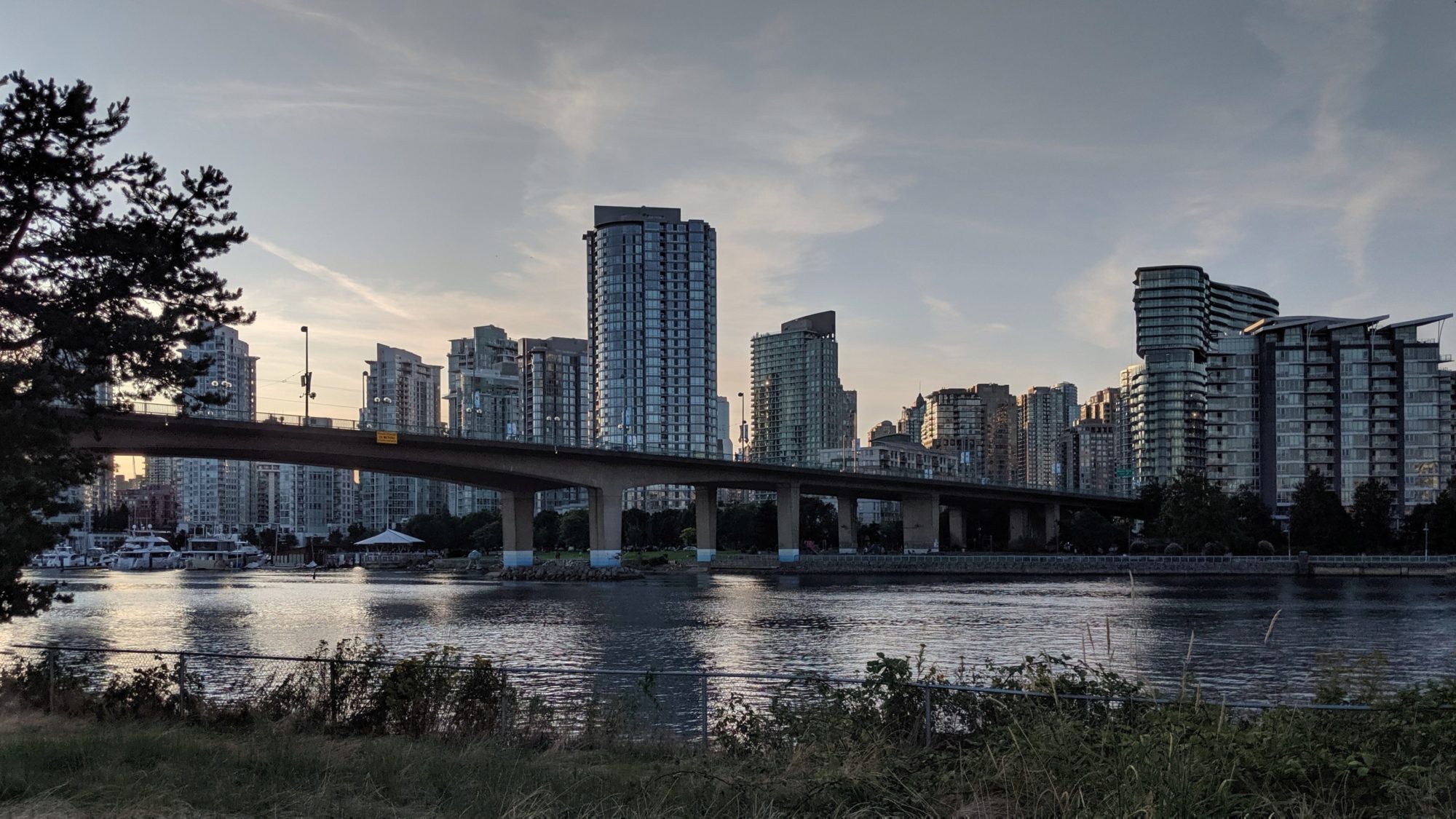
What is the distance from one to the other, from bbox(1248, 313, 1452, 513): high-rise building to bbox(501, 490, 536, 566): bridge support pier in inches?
4520

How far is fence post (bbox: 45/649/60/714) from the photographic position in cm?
1986

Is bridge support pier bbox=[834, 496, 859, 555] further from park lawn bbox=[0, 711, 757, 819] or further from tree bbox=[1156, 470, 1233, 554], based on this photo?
park lawn bbox=[0, 711, 757, 819]

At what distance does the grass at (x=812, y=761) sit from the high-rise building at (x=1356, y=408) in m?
172

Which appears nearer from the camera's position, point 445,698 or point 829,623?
point 445,698

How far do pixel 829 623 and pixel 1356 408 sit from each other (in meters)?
A: 152

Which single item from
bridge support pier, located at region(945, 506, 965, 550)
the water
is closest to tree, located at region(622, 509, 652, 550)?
bridge support pier, located at region(945, 506, 965, 550)

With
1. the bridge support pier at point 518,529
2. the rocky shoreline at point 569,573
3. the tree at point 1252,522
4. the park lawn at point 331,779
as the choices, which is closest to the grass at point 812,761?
the park lawn at point 331,779

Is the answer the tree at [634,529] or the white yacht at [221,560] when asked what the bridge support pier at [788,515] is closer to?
the tree at [634,529]

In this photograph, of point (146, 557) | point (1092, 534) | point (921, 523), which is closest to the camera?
point (921, 523)

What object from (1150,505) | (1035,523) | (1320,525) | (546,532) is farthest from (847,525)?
(1320,525)

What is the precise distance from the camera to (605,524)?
374ft

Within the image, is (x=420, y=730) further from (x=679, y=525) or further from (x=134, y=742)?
(x=679, y=525)

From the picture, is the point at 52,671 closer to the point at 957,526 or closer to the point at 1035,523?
the point at 957,526

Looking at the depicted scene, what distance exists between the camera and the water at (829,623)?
127ft
